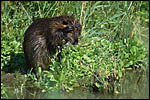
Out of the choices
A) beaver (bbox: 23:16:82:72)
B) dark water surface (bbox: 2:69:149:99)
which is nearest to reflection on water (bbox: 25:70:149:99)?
dark water surface (bbox: 2:69:149:99)

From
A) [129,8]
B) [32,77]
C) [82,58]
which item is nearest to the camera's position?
[32,77]

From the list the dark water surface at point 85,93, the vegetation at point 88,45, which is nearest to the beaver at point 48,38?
the vegetation at point 88,45

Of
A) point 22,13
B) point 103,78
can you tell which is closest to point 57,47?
point 103,78

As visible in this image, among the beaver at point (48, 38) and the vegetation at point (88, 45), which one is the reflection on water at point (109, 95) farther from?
the beaver at point (48, 38)

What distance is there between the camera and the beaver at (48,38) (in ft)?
16.3

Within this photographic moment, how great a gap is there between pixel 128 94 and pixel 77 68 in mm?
865

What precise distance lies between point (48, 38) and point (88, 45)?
86cm

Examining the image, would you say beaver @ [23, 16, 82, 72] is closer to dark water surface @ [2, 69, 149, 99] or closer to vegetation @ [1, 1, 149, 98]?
vegetation @ [1, 1, 149, 98]

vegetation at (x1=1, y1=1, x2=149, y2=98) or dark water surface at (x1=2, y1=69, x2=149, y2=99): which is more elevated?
vegetation at (x1=1, y1=1, x2=149, y2=98)

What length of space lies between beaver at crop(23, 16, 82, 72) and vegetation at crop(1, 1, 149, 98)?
0.13 m

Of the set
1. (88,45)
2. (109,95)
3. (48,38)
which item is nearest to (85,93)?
(109,95)

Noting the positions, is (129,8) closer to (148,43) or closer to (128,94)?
(148,43)

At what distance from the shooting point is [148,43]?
624 cm

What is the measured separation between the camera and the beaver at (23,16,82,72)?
498 cm
